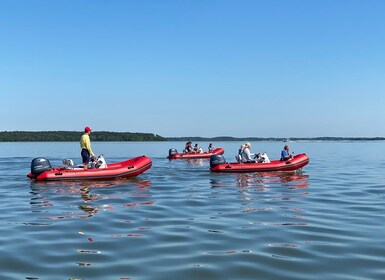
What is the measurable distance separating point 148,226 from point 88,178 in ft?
30.2

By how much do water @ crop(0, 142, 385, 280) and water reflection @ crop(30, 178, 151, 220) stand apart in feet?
0.11

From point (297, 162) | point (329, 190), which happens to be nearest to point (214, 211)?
point (329, 190)

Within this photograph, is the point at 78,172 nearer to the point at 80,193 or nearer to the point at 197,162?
the point at 80,193

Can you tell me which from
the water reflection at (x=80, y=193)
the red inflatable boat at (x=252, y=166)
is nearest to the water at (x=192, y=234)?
the water reflection at (x=80, y=193)

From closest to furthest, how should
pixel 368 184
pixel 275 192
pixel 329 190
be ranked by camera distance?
pixel 275 192, pixel 329 190, pixel 368 184

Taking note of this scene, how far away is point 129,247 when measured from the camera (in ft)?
23.2

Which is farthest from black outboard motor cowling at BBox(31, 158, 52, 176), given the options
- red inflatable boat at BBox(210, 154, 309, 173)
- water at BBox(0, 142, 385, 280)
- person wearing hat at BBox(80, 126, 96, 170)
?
red inflatable boat at BBox(210, 154, 309, 173)

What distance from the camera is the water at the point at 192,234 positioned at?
5973 millimetres

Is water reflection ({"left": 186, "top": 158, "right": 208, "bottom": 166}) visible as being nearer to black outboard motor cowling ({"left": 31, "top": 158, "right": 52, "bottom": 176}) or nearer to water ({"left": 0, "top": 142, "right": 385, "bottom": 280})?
black outboard motor cowling ({"left": 31, "top": 158, "right": 52, "bottom": 176})

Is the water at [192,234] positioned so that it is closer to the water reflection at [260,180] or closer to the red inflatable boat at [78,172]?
the water reflection at [260,180]

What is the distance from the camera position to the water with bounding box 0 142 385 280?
597cm

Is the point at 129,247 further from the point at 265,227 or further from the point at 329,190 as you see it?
the point at 329,190

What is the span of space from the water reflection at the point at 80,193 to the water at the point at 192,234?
3 cm

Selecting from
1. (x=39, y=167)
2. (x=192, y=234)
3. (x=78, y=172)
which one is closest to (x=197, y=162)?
(x=78, y=172)
